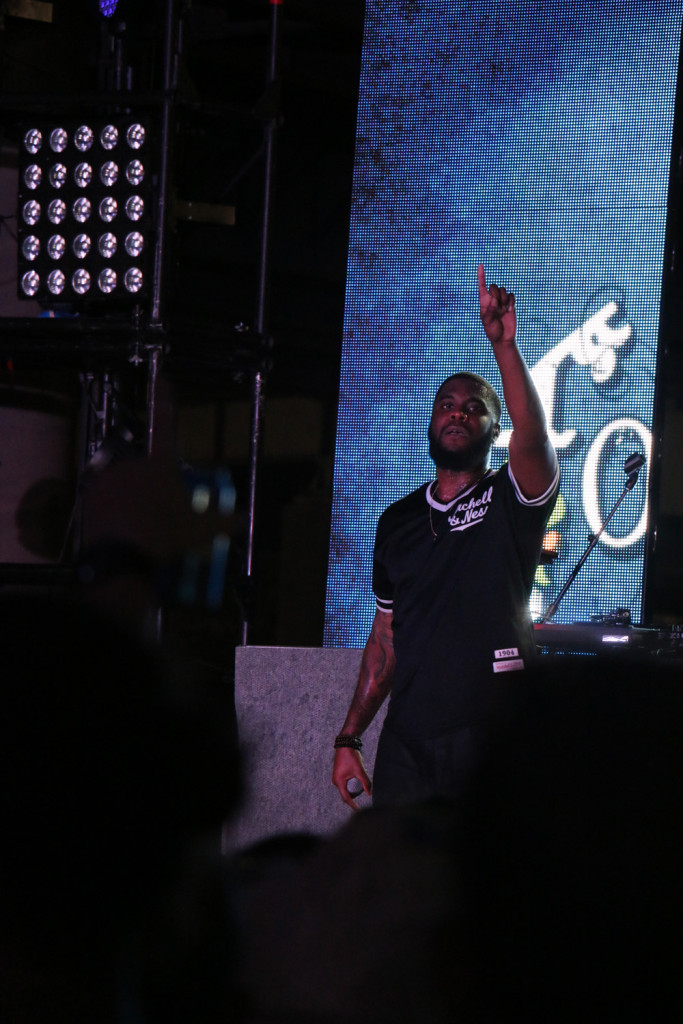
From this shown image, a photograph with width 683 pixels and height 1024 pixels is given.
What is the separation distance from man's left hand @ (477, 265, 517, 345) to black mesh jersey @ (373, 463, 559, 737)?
396 mm

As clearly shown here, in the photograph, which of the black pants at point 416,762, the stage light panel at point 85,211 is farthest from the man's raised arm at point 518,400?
the stage light panel at point 85,211

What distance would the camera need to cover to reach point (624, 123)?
4.52m

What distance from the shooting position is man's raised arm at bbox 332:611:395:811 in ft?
10.9

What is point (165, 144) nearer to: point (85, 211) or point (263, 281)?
point (85, 211)

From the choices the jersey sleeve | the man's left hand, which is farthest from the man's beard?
the man's left hand

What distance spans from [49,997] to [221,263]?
6.48 m

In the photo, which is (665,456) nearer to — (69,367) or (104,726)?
(69,367)

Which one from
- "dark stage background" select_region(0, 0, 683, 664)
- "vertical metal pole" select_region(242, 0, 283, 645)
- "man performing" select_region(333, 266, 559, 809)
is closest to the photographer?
"man performing" select_region(333, 266, 559, 809)

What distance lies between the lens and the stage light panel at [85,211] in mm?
4672

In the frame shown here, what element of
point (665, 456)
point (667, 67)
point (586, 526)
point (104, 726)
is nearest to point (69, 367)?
point (586, 526)

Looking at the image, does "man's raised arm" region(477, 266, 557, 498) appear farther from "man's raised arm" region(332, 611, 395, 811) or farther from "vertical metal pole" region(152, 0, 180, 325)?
"vertical metal pole" region(152, 0, 180, 325)

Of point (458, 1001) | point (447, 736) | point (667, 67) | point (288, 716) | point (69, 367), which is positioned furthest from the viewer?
point (69, 367)

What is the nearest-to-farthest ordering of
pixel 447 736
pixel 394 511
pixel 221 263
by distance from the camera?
pixel 447 736 < pixel 394 511 < pixel 221 263

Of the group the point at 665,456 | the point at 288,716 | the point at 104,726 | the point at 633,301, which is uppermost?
the point at 633,301
